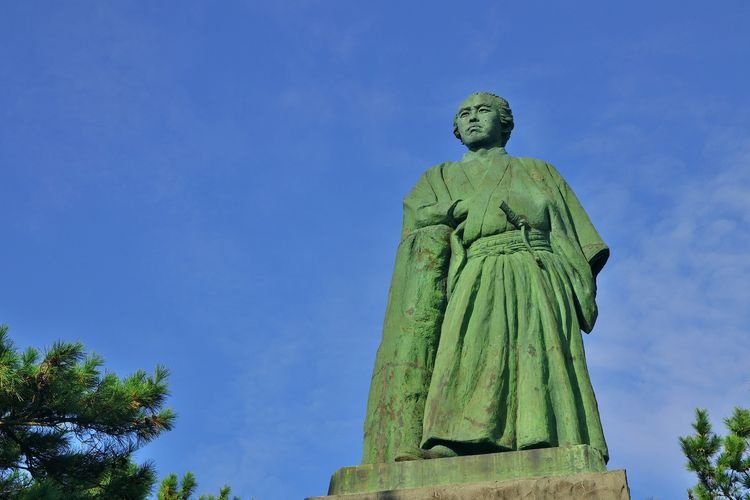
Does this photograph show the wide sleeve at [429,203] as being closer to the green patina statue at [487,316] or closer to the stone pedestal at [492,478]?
the green patina statue at [487,316]

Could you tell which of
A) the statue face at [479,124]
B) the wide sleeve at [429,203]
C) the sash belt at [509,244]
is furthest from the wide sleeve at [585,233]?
the wide sleeve at [429,203]

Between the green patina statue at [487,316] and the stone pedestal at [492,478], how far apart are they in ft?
0.64

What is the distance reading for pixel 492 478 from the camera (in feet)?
21.3

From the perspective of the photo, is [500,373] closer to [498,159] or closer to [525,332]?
[525,332]

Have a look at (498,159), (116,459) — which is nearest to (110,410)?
(116,459)

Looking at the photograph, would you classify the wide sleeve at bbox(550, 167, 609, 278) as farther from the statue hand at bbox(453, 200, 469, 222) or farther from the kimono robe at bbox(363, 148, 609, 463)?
the statue hand at bbox(453, 200, 469, 222)

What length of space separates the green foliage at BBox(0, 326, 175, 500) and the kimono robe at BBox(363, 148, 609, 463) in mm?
4138

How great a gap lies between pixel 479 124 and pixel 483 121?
4 cm

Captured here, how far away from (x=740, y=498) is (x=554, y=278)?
7.33 meters

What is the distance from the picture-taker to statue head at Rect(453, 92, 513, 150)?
28.5 feet

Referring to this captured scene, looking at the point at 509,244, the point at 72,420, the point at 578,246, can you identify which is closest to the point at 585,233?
the point at 578,246

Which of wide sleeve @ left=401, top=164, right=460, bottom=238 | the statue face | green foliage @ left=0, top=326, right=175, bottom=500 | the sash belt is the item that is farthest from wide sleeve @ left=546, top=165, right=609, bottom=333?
green foliage @ left=0, top=326, right=175, bottom=500

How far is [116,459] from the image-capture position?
11109mm

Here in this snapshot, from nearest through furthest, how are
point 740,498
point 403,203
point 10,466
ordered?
point 403,203 < point 10,466 < point 740,498
